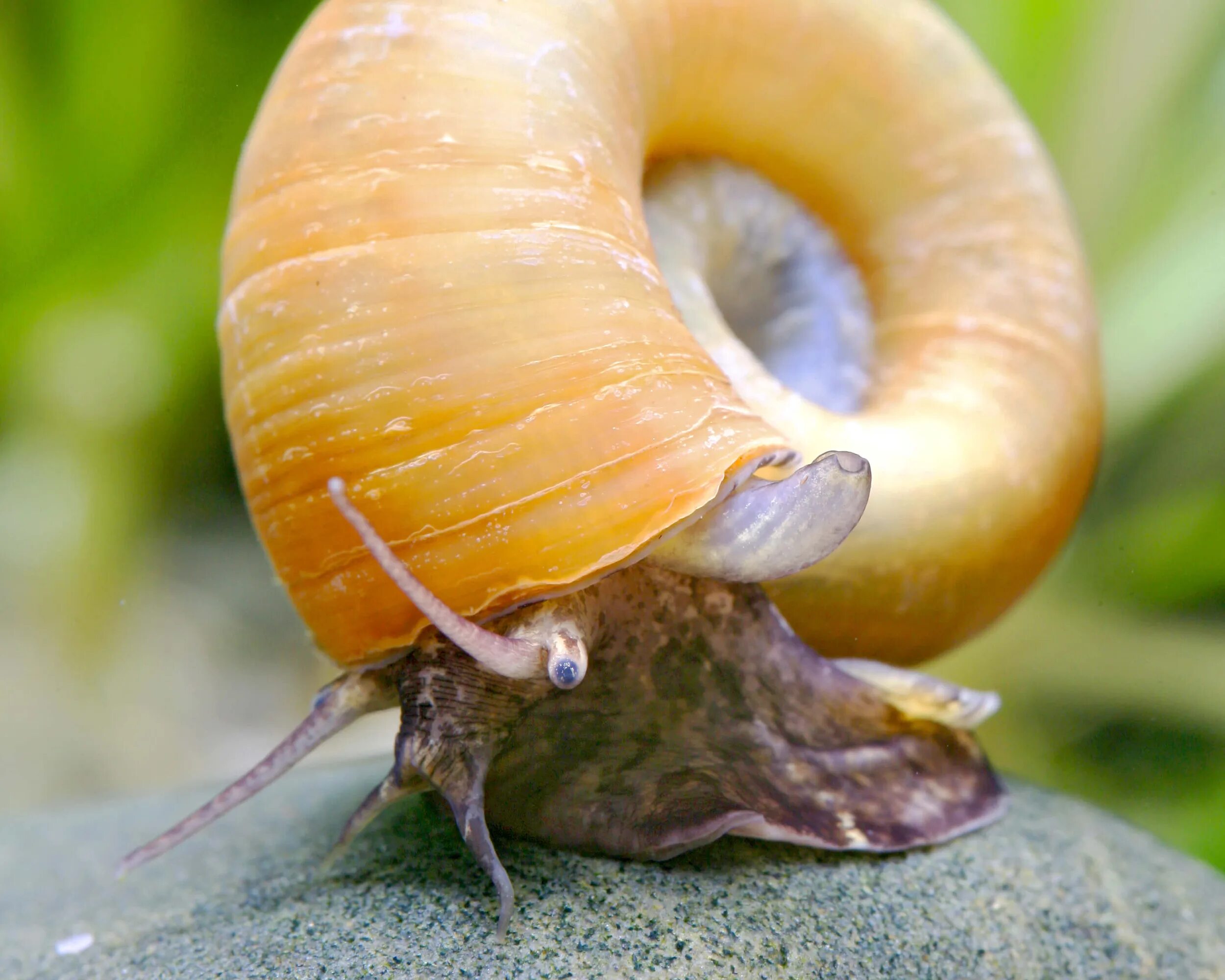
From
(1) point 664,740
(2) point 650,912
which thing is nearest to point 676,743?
(1) point 664,740

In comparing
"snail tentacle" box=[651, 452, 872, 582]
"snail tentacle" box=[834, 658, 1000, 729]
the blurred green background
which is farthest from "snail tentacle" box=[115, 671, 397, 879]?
the blurred green background

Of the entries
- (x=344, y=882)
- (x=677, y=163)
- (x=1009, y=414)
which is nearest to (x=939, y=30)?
(x=677, y=163)

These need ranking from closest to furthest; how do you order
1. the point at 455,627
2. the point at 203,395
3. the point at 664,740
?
the point at 455,627 < the point at 664,740 < the point at 203,395

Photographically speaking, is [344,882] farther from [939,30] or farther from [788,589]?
[939,30]

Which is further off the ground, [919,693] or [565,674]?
[565,674]

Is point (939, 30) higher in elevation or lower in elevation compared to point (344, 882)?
higher

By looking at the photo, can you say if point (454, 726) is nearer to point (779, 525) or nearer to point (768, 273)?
point (779, 525)

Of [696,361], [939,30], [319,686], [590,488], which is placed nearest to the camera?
[590,488]
